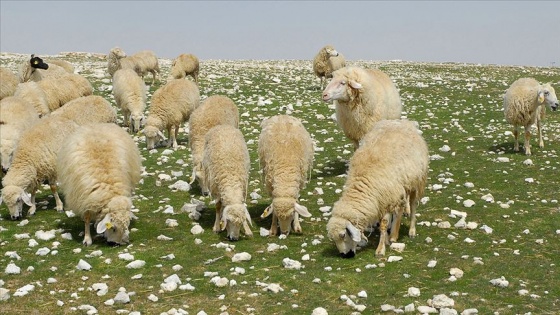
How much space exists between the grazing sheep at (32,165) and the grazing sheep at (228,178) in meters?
3.05

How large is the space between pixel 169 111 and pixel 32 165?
6.57 metres

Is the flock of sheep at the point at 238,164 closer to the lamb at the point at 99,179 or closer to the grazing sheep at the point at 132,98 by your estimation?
the lamb at the point at 99,179

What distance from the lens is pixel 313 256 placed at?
905cm

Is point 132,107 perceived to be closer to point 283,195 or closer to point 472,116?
point 283,195

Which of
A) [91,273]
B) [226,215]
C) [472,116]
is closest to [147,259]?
[91,273]

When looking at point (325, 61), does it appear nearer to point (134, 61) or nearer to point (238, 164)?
point (134, 61)

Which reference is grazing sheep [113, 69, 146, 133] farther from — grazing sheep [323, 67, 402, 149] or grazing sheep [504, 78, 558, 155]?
grazing sheep [504, 78, 558, 155]

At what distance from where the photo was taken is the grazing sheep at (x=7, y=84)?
1812 cm

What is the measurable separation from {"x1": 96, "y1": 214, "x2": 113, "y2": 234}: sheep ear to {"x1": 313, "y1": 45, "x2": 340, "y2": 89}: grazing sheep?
67.9ft

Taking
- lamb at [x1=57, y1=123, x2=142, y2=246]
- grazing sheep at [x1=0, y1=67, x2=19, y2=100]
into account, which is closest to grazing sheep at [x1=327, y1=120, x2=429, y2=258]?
lamb at [x1=57, y1=123, x2=142, y2=246]

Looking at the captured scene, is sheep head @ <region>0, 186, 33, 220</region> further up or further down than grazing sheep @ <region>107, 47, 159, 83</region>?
further down

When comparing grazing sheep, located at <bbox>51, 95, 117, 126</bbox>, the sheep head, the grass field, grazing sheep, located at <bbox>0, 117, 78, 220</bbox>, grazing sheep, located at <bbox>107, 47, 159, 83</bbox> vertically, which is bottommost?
the grass field

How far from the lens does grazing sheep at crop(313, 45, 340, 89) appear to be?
28562 millimetres

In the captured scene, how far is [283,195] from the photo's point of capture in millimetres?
9906
